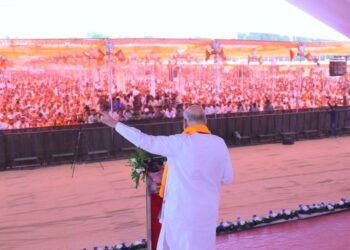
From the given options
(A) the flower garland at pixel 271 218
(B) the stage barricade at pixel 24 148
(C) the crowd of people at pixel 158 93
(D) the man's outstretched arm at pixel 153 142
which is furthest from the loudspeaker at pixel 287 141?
(D) the man's outstretched arm at pixel 153 142

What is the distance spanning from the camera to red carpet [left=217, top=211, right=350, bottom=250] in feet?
16.5

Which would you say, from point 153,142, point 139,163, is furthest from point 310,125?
point 153,142

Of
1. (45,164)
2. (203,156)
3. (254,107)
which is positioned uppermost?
(203,156)

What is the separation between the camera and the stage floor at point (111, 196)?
20.1 feet

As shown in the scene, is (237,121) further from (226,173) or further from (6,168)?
(226,173)

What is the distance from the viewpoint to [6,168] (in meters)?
10.8

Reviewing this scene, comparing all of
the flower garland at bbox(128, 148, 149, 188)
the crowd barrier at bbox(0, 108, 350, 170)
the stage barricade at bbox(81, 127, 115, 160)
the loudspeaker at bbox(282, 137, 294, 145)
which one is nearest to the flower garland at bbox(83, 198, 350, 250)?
the flower garland at bbox(128, 148, 149, 188)

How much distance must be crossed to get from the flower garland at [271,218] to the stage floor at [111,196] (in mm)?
532

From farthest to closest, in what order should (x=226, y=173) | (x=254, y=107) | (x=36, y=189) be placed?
(x=254, y=107)
(x=36, y=189)
(x=226, y=173)

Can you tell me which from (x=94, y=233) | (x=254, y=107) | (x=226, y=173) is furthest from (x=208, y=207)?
(x=254, y=107)

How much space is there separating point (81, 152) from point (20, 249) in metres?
6.02

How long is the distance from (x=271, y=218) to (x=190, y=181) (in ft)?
12.1

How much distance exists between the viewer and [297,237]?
210 inches

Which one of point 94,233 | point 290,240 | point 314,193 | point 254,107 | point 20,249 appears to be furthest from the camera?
point 254,107
